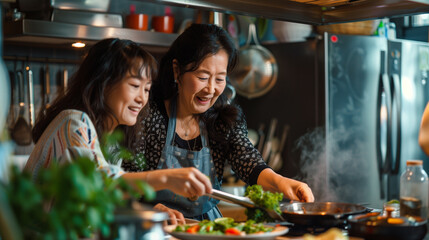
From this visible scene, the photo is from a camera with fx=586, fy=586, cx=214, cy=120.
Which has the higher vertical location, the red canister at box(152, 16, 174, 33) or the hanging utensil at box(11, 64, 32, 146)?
the red canister at box(152, 16, 174, 33)

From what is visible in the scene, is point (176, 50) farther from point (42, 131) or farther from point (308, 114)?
point (308, 114)

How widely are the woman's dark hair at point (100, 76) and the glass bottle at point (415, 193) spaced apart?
869mm

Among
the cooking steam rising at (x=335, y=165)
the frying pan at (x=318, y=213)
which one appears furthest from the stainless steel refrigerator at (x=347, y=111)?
the frying pan at (x=318, y=213)

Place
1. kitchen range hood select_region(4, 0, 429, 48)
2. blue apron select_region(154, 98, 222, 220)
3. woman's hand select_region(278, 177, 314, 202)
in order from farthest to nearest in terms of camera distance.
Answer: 1. blue apron select_region(154, 98, 222, 220)
2. woman's hand select_region(278, 177, 314, 202)
3. kitchen range hood select_region(4, 0, 429, 48)

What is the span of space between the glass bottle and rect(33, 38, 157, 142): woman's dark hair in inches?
34.2

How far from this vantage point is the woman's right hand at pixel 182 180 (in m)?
1.60

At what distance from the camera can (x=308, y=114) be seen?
14.0 ft

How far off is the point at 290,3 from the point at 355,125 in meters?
2.22

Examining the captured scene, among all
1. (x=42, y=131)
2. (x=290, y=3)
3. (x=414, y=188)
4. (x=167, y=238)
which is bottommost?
(x=167, y=238)

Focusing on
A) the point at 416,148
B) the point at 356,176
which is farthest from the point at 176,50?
the point at 416,148

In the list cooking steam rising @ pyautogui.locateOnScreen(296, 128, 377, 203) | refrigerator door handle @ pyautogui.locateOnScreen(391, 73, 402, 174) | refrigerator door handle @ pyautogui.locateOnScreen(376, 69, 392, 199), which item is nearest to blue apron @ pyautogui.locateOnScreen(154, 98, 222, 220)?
cooking steam rising @ pyautogui.locateOnScreen(296, 128, 377, 203)

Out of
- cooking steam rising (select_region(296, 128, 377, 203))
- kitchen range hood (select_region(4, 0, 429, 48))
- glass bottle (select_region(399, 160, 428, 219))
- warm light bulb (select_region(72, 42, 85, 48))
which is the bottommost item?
cooking steam rising (select_region(296, 128, 377, 203))

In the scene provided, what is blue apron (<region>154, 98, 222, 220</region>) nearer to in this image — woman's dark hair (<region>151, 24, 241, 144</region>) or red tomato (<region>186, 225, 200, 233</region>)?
woman's dark hair (<region>151, 24, 241, 144</region>)

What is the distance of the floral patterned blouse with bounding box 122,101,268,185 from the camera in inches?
95.2
